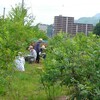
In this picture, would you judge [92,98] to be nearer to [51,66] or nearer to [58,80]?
[58,80]

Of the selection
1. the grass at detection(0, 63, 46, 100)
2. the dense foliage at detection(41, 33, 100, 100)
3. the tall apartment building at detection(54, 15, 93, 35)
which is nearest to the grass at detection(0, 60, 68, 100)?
the grass at detection(0, 63, 46, 100)

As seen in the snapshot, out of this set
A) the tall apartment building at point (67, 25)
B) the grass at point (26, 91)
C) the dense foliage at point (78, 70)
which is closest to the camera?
the dense foliage at point (78, 70)

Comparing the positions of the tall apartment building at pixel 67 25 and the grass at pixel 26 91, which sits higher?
the tall apartment building at pixel 67 25

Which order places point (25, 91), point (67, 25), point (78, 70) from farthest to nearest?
point (67, 25)
point (25, 91)
point (78, 70)

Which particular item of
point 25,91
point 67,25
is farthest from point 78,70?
point 67,25

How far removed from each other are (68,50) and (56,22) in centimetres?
4057

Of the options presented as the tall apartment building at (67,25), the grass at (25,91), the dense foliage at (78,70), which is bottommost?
the grass at (25,91)

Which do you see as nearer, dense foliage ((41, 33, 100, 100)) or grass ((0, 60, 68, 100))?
dense foliage ((41, 33, 100, 100))

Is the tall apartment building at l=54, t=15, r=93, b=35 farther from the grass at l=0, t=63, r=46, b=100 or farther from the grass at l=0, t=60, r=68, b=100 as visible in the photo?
the grass at l=0, t=60, r=68, b=100

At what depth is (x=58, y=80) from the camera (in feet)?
21.1

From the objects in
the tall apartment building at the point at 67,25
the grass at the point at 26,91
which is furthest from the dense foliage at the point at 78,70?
the tall apartment building at the point at 67,25

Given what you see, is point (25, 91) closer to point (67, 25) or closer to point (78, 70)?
Answer: point (78, 70)

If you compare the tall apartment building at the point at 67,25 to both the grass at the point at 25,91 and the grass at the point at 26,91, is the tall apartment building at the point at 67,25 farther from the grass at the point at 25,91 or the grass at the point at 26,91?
the grass at the point at 26,91

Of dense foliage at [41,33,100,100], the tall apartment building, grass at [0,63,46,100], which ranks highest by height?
the tall apartment building
